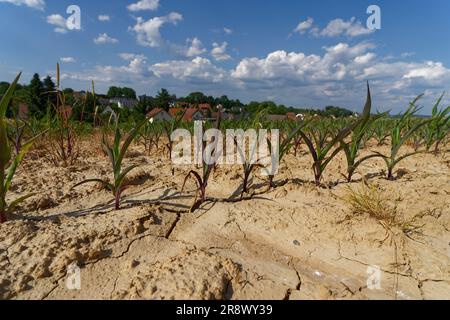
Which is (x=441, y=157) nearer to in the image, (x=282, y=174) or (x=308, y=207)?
(x=282, y=174)

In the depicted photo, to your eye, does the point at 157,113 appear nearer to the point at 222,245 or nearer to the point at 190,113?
the point at 190,113

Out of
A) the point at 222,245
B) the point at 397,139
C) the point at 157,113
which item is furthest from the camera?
the point at 157,113

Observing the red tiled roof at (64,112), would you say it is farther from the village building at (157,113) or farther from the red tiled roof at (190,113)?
the red tiled roof at (190,113)

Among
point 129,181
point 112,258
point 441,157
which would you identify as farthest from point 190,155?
point 441,157

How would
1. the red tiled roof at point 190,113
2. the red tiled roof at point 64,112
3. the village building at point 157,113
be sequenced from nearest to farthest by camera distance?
the village building at point 157,113
the red tiled roof at point 64,112
the red tiled roof at point 190,113

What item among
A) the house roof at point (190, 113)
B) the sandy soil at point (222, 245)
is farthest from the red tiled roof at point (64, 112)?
the house roof at point (190, 113)

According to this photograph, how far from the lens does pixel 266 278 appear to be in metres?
0.93

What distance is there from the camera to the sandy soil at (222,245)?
0.86 meters

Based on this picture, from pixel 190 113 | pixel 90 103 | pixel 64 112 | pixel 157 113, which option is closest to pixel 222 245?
pixel 157 113

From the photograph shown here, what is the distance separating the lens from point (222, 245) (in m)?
1.12

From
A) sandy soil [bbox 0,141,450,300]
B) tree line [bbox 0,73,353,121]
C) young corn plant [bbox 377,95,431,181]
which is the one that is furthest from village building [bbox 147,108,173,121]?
young corn plant [bbox 377,95,431,181]

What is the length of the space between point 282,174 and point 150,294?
136cm

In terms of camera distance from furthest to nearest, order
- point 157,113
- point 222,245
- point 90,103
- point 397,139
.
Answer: point 90,103
point 157,113
point 397,139
point 222,245

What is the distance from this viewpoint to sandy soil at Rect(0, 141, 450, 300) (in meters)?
0.86
